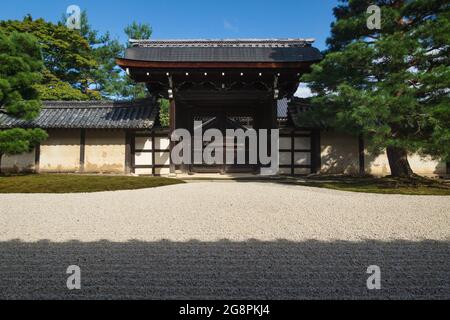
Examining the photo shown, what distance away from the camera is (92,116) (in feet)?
40.0

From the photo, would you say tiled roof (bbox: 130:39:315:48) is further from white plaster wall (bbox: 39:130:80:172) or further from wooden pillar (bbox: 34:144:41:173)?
wooden pillar (bbox: 34:144:41:173)

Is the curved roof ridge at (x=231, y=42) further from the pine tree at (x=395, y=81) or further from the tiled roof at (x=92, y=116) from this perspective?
the pine tree at (x=395, y=81)

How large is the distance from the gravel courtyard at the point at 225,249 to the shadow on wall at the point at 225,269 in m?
0.01

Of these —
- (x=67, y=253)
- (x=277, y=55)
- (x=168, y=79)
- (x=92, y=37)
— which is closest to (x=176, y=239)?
(x=67, y=253)

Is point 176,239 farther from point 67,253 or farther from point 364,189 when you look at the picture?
point 364,189

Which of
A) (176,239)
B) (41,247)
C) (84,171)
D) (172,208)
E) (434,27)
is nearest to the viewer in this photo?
(41,247)

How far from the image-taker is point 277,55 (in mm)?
11078

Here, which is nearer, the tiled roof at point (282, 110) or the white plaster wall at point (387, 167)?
the white plaster wall at point (387, 167)

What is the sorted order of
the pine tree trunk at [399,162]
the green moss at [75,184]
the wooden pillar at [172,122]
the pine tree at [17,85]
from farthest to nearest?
the wooden pillar at [172,122] < the pine tree trunk at [399,162] < the pine tree at [17,85] < the green moss at [75,184]

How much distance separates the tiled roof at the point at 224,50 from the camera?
35.9ft

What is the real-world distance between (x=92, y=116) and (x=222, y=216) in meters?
10.1

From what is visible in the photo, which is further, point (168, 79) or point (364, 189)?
point (168, 79)

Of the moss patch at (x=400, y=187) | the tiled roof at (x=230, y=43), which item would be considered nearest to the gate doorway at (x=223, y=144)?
the tiled roof at (x=230, y=43)
